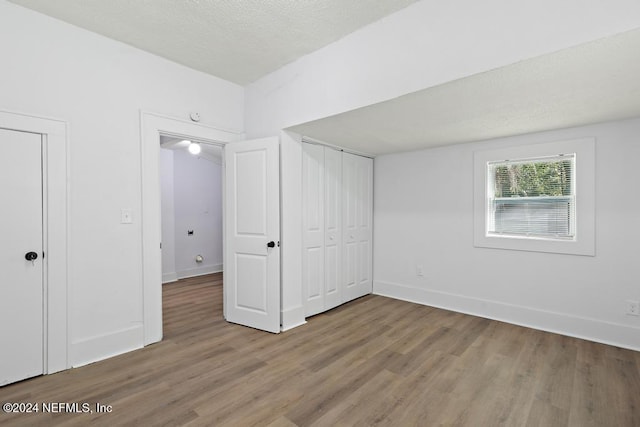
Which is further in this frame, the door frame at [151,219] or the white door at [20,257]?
the door frame at [151,219]

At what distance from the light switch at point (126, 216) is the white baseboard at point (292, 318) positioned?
68.8 inches

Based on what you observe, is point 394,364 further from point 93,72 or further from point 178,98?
point 93,72

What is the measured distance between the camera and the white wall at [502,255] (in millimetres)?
2883

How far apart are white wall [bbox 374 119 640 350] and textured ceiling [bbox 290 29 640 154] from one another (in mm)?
373

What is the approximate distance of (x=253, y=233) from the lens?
3.32m

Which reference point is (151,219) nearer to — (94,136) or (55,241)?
(55,241)

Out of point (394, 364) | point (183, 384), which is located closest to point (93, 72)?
point (183, 384)

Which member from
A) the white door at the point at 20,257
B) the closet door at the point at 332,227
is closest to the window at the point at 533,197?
the closet door at the point at 332,227

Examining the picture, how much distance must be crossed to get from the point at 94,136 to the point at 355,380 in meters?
2.95

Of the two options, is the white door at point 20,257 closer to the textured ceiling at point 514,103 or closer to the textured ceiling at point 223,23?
the textured ceiling at point 223,23

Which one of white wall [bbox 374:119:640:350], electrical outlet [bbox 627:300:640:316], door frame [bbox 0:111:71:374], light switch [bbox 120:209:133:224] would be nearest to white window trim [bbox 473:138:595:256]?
white wall [bbox 374:119:640:350]

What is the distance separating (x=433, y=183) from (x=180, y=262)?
464 centimetres

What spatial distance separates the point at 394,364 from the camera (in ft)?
8.35

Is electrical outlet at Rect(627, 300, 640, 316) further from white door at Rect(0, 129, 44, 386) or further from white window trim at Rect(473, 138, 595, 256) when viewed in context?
white door at Rect(0, 129, 44, 386)
